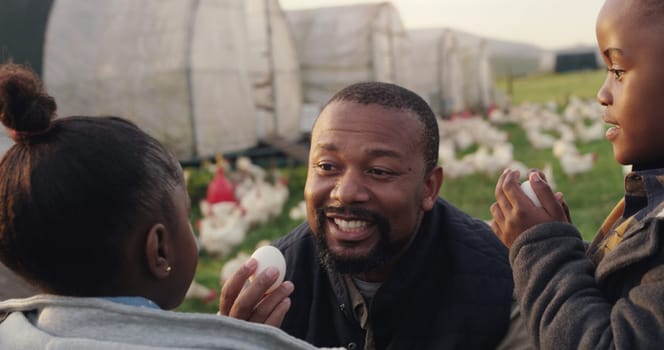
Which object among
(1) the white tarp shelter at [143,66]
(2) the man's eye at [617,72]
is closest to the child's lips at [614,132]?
(2) the man's eye at [617,72]

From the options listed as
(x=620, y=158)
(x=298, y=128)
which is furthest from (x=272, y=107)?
(x=620, y=158)

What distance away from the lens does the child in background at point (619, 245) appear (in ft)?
4.85

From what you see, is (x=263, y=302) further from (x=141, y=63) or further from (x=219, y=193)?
(x=141, y=63)

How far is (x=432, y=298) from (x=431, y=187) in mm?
342

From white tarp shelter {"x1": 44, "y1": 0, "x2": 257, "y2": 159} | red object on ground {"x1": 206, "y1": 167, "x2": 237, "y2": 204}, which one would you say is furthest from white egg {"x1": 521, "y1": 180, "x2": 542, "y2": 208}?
Result: white tarp shelter {"x1": 44, "y1": 0, "x2": 257, "y2": 159}

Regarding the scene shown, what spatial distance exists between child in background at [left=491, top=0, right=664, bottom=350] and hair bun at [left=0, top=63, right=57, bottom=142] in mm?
1020

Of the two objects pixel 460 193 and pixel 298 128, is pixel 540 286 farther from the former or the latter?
pixel 298 128

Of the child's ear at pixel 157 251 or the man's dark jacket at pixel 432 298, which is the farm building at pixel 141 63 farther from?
the child's ear at pixel 157 251

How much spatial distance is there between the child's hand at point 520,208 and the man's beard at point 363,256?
0.46 metres

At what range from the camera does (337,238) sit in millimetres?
2225

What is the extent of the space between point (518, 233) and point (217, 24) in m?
9.14

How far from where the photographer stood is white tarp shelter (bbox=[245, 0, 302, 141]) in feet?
42.1

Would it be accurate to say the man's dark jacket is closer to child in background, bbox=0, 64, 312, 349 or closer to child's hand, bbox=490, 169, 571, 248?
child's hand, bbox=490, 169, 571, 248

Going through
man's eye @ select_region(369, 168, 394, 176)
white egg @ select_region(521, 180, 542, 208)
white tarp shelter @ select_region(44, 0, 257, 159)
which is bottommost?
white tarp shelter @ select_region(44, 0, 257, 159)
